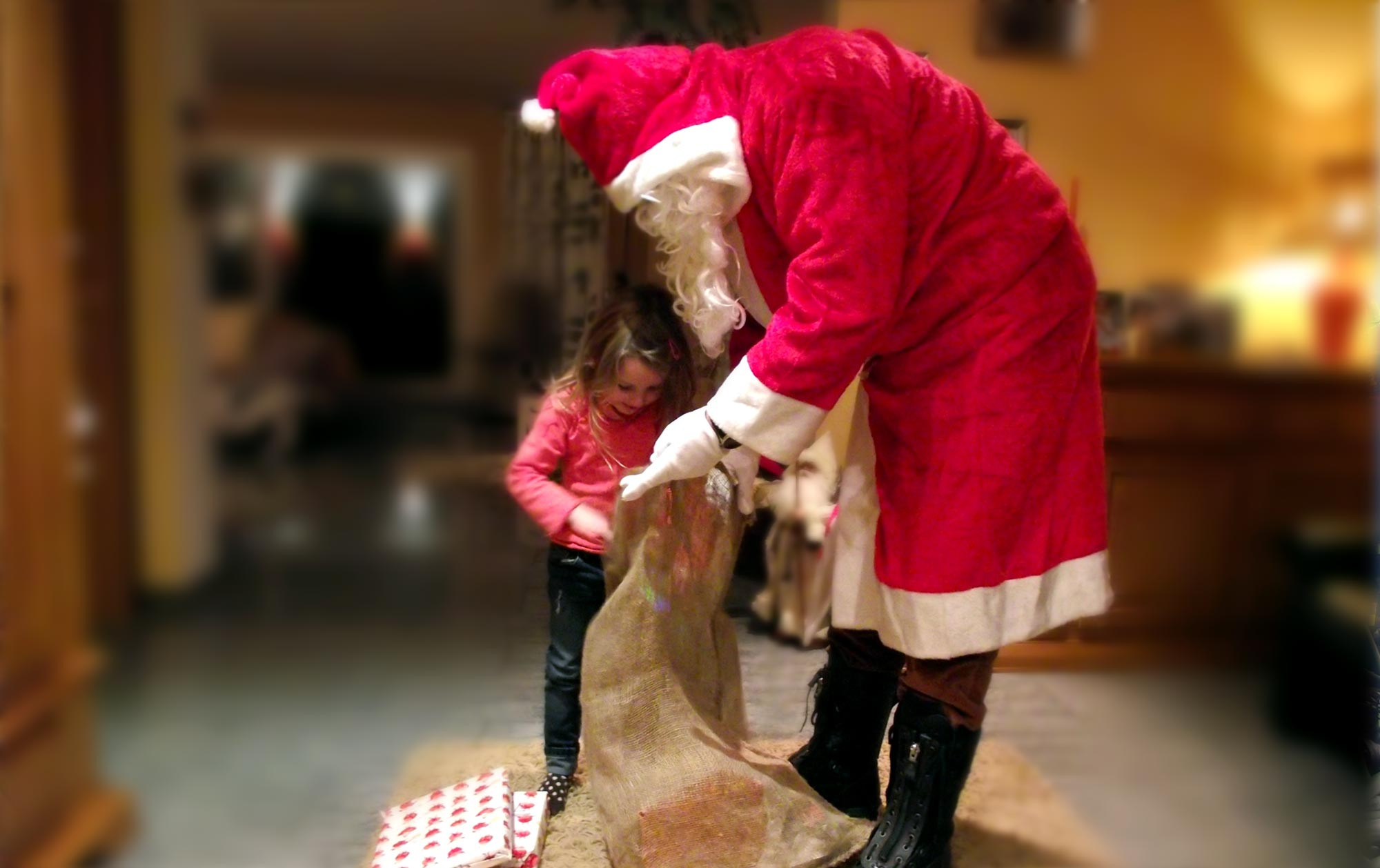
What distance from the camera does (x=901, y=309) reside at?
77 centimetres

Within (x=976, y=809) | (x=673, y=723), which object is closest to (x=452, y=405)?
(x=673, y=723)

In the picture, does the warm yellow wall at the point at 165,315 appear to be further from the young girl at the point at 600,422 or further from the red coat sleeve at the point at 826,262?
the red coat sleeve at the point at 826,262

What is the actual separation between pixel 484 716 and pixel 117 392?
0.41m

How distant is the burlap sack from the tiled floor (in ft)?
0.22

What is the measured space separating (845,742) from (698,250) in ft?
1.69

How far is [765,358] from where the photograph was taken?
0.72m

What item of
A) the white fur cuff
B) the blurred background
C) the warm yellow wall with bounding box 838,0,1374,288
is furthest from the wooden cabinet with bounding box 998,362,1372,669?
the white fur cuff

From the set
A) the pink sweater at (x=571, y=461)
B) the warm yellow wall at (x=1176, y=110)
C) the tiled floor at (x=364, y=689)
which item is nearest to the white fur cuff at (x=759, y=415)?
the pink sweater at (x=571, y=461)

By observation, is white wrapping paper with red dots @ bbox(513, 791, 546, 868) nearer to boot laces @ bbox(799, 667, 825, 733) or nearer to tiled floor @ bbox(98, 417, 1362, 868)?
tiled floor @ bbox(98, 417, 1362, 868)

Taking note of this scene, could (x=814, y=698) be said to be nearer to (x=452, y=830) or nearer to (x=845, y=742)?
(x=845, y=742)

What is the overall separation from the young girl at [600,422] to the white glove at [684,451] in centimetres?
7

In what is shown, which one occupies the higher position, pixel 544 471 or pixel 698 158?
pixel 698 158

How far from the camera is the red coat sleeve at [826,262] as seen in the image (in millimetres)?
705

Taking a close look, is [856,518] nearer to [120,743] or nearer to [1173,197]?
[1173,197]
